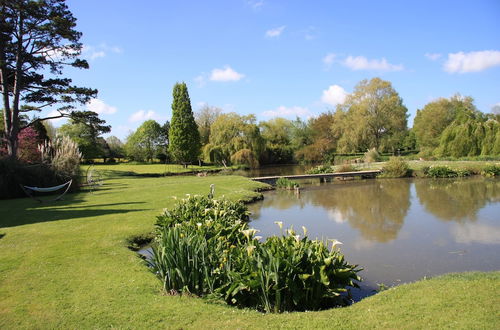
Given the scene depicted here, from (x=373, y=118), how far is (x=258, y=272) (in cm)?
4072

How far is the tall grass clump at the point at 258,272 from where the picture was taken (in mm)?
4605

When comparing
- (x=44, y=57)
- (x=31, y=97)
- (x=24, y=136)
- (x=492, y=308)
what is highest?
(x=44, y=57)

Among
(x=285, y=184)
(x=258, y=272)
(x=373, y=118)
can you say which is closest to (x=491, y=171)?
(x=285, y=184)

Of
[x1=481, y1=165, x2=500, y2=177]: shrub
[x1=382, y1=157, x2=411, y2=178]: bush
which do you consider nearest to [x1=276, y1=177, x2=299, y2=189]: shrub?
[x1=382, y1=157, x2=411, y2=178]: bush

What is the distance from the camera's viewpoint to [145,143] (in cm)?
5178

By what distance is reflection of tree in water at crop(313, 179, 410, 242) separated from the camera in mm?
10453

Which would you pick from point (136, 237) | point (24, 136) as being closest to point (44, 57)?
point (24, 136)

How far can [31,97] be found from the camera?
2069cm

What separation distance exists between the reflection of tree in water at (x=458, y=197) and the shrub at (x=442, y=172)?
2331mm

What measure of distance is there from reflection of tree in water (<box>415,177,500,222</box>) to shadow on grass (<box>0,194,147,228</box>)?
10.9 metres

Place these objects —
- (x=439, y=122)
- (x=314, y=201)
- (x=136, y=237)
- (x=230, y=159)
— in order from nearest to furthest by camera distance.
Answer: (x=136, y=237) → (x=314, y=201) → (x=230, y=159) → (x=439, y=122)

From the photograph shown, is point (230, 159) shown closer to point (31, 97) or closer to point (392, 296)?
point (31, 97)

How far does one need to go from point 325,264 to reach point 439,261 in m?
3.85

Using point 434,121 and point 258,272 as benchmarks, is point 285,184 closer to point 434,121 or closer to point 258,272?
point 258,272
